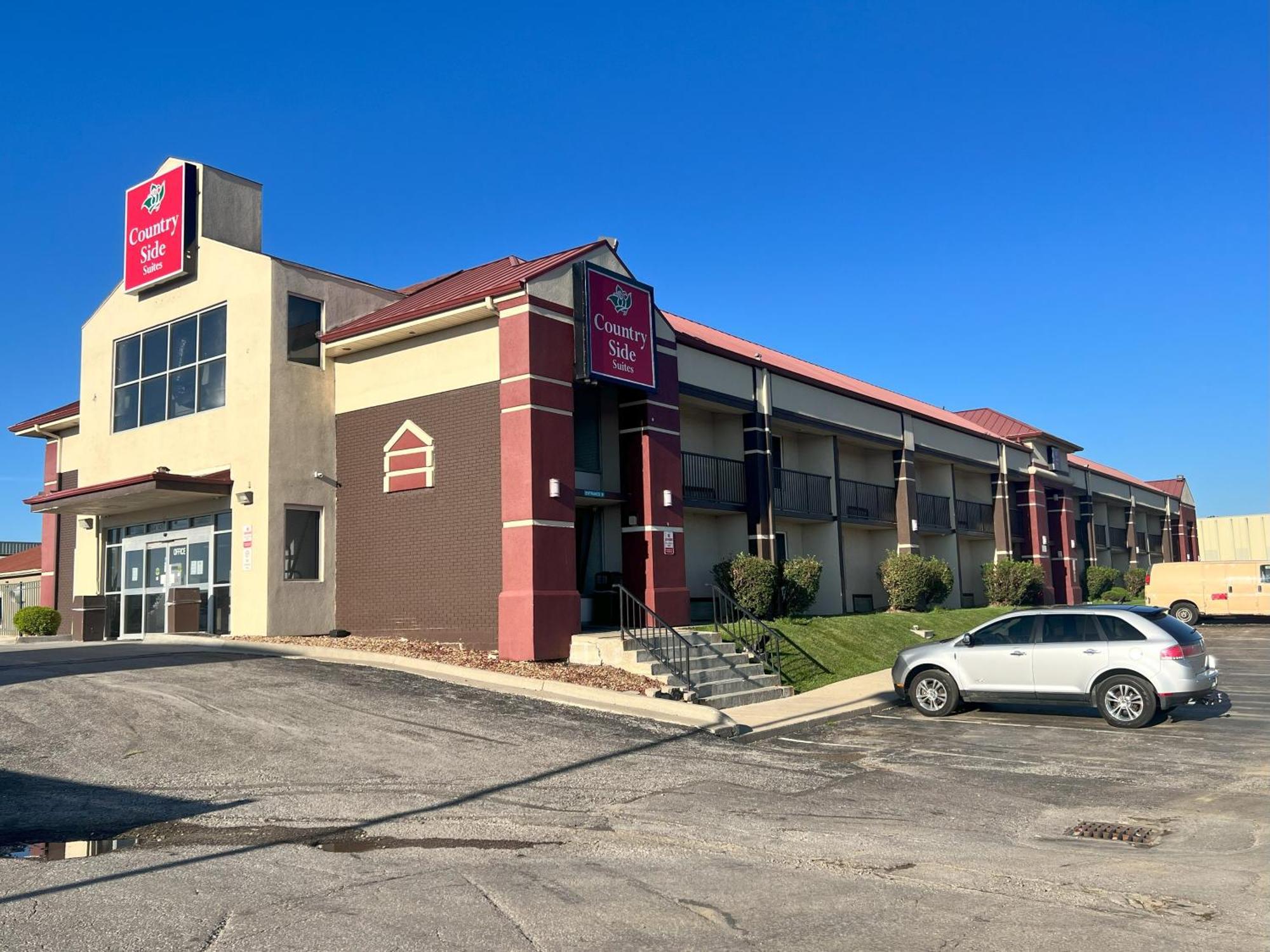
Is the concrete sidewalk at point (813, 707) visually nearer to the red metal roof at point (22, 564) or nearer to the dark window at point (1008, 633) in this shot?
the dark window at point (1008, 633)

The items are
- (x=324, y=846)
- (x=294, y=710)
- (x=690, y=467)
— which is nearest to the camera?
(x=324, y=846)

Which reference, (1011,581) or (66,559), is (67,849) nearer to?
(66,559)

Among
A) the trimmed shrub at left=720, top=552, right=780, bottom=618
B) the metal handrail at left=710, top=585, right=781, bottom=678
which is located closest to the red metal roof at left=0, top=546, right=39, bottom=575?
the trimmed shrub at left=720, top=552, right=780, bottom=618

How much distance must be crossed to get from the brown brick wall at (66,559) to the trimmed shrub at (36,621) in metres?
0.52

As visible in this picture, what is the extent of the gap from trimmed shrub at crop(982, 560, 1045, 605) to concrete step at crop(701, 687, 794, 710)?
20.0 meters

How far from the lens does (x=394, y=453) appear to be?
19531 millimetres

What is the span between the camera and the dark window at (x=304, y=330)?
66.7ft

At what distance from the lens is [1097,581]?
4309 cm

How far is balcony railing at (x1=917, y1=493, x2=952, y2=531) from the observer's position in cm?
3328

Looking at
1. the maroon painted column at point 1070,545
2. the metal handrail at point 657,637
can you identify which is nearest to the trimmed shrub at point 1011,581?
the maroon painted column at point 1070,545

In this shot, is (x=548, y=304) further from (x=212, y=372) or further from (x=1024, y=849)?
(x=1024, y=849)

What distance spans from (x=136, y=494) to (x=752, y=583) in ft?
41.2

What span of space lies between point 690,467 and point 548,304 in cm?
683

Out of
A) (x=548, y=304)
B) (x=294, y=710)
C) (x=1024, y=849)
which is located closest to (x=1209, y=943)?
(x=1024, y=849)
